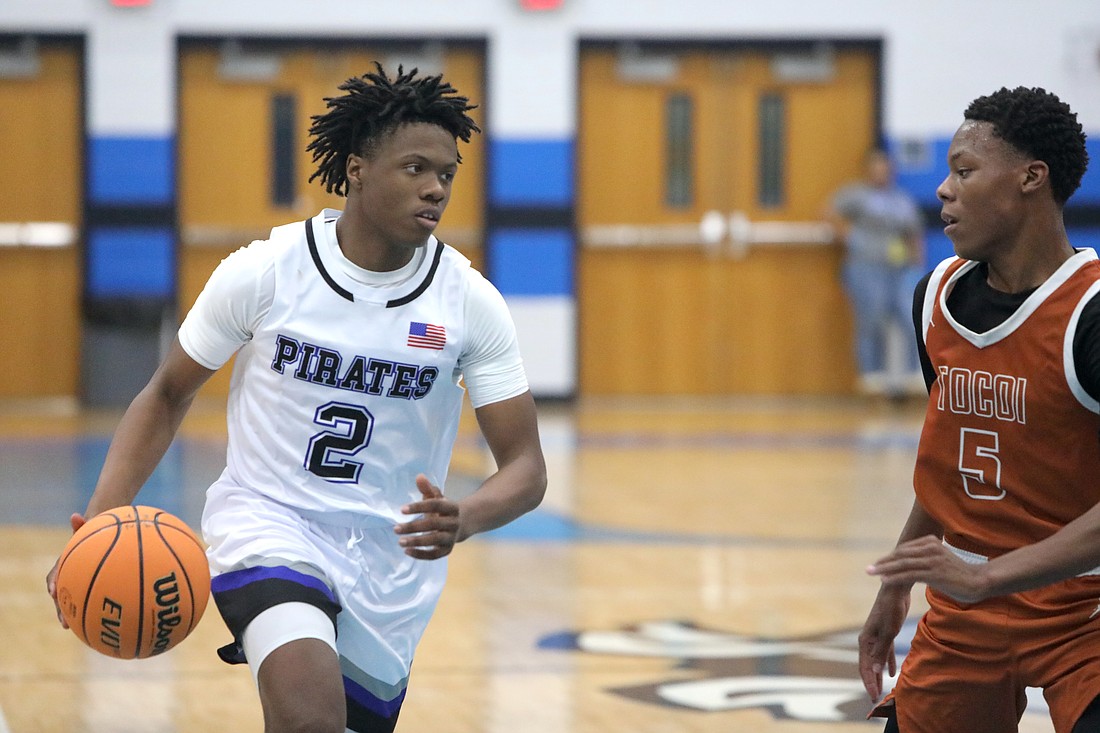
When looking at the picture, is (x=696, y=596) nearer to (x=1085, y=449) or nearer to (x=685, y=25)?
(x=1085, y=449)

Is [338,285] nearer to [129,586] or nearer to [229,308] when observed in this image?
[229,308]

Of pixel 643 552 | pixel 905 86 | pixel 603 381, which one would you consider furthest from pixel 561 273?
pixel 643 552

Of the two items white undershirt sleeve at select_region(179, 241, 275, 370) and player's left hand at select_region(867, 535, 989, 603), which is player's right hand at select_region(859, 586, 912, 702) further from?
white undershirt sleeve at select_region(179, 241, 275, 370)

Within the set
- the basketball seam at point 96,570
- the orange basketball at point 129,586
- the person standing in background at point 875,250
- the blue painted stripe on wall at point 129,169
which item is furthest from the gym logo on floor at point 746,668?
the blue painted stripe on wall at point 129,169

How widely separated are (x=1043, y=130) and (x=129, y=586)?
1888 mm

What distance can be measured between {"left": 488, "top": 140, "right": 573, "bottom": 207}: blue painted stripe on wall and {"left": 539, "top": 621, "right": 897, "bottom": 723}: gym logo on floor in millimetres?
7770

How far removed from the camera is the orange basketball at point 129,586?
3.02 m

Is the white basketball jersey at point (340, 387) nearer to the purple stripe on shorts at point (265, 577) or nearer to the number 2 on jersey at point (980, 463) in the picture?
the purple stripe on shorts at point (265, 577)

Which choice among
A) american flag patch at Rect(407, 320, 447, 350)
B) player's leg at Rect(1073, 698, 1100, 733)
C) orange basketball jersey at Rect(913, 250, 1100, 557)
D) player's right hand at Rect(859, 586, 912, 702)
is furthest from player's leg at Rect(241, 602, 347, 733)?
player's leg at Rect(1073, 698, 1100, 733)

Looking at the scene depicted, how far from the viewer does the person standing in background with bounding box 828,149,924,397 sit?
42.2 ft

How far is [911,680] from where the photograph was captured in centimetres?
295

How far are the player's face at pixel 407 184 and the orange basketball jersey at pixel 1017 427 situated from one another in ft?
3.42

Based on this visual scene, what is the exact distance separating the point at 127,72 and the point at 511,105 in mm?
3089

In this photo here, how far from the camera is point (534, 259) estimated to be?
43.3 ft
